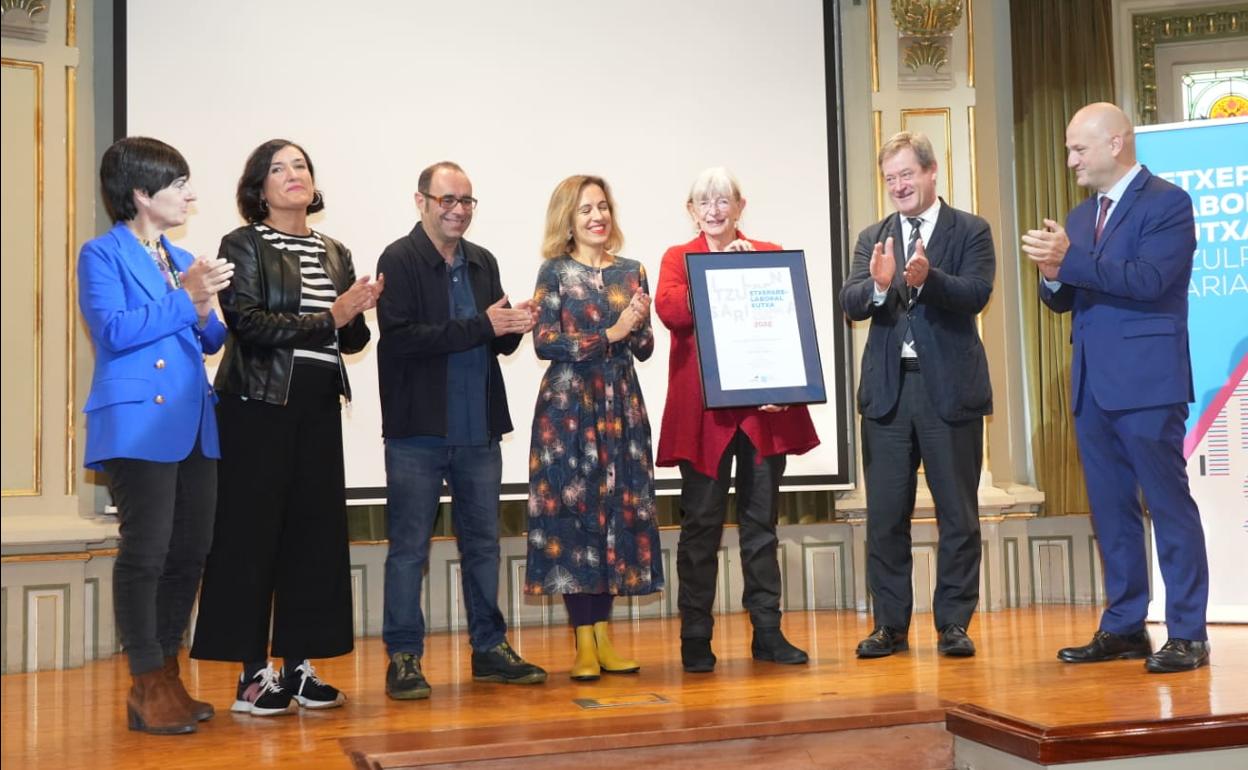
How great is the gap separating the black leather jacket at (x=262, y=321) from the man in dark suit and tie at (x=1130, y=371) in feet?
6.48

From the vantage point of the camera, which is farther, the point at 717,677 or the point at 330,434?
the point at 717,677

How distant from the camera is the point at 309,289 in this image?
325cm

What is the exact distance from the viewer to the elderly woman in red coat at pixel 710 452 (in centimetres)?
365

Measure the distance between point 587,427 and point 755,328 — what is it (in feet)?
1.88

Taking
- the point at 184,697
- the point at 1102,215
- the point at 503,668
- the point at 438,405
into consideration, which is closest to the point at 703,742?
the point at 503,668

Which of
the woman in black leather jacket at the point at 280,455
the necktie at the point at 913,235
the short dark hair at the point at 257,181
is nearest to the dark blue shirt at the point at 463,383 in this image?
the woman in black leather jacket at the point at 280,455

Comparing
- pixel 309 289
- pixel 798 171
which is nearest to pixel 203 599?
pixel 309 289

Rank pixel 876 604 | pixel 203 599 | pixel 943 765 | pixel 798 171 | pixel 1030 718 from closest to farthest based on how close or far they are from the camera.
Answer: pixel 1030 718 < pixel 943 765 < pixel 203 599 < pixel 876 604 < pixel 798 171

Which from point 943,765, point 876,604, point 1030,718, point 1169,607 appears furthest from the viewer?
point 876,604

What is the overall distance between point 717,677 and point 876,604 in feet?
2.10

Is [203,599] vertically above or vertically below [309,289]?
below

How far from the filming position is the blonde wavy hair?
354cm

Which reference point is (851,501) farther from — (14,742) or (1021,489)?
(14,742)

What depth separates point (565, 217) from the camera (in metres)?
3.54
